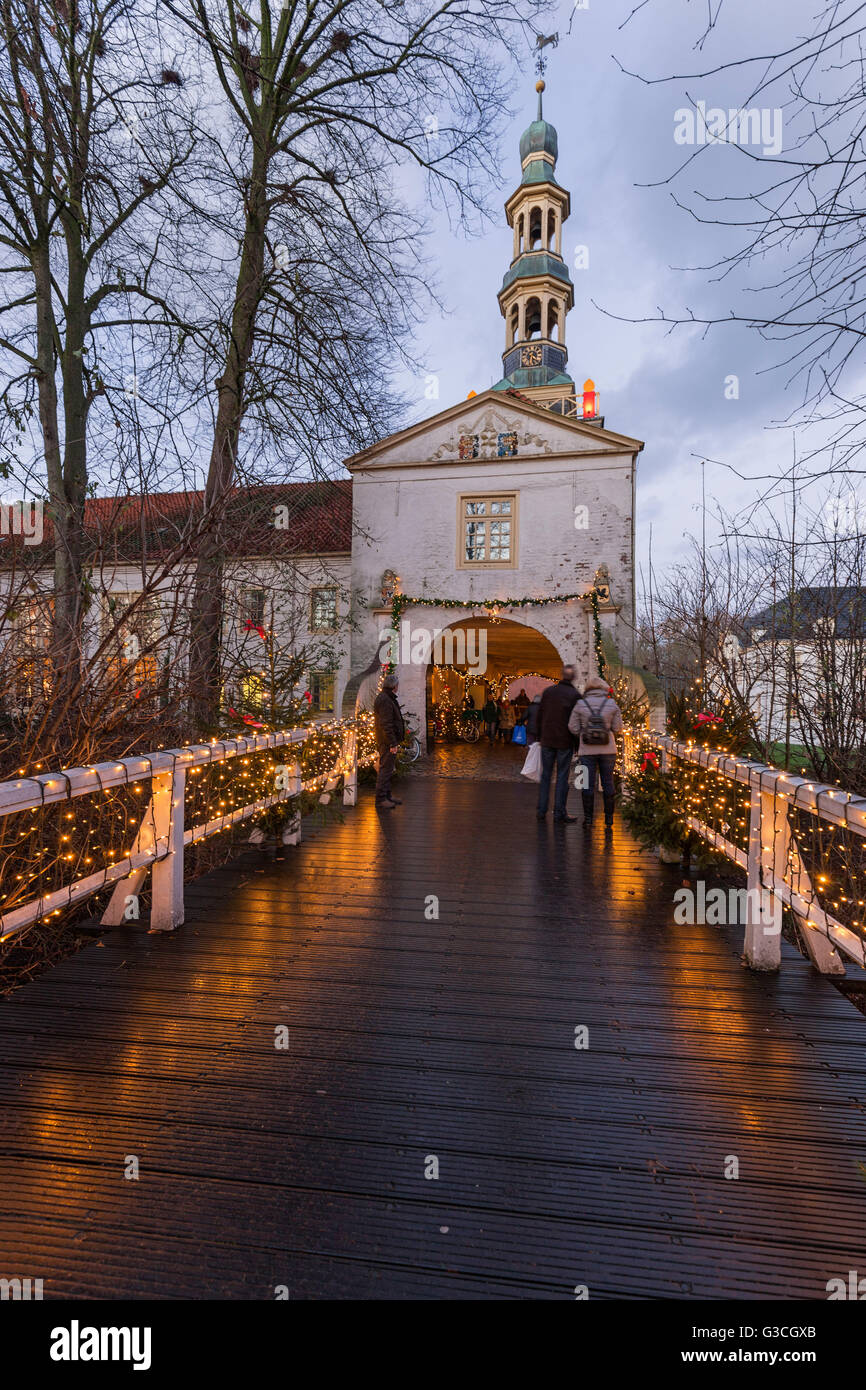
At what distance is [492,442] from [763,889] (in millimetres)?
13084

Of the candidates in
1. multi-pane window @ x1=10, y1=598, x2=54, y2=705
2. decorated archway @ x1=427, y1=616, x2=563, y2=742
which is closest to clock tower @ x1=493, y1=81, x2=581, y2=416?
decorated archway @ x1=427, y1=616, x2=563, y2=742

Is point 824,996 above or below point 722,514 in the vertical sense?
below

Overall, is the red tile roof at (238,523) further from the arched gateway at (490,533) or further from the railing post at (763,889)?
the railing post at (763,889)

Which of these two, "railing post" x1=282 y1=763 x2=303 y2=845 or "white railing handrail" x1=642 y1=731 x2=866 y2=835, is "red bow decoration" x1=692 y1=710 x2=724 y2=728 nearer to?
"white railing handrail" x1=642 y1=731 x2=866 y2=835

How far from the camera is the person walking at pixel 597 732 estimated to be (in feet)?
25.2

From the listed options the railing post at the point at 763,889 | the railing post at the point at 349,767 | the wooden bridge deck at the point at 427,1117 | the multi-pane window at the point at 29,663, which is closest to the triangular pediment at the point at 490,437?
the railing post at the point at 349,767

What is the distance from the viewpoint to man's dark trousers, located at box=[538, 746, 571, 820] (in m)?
8.20

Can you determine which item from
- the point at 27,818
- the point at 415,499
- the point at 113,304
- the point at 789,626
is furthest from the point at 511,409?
the point at 27,818

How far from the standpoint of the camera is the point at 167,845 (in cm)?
397

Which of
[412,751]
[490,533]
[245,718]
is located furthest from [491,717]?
[245,718]

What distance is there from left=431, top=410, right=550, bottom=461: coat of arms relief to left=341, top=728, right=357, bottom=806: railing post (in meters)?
8.48

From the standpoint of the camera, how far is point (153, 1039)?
9.18ft
